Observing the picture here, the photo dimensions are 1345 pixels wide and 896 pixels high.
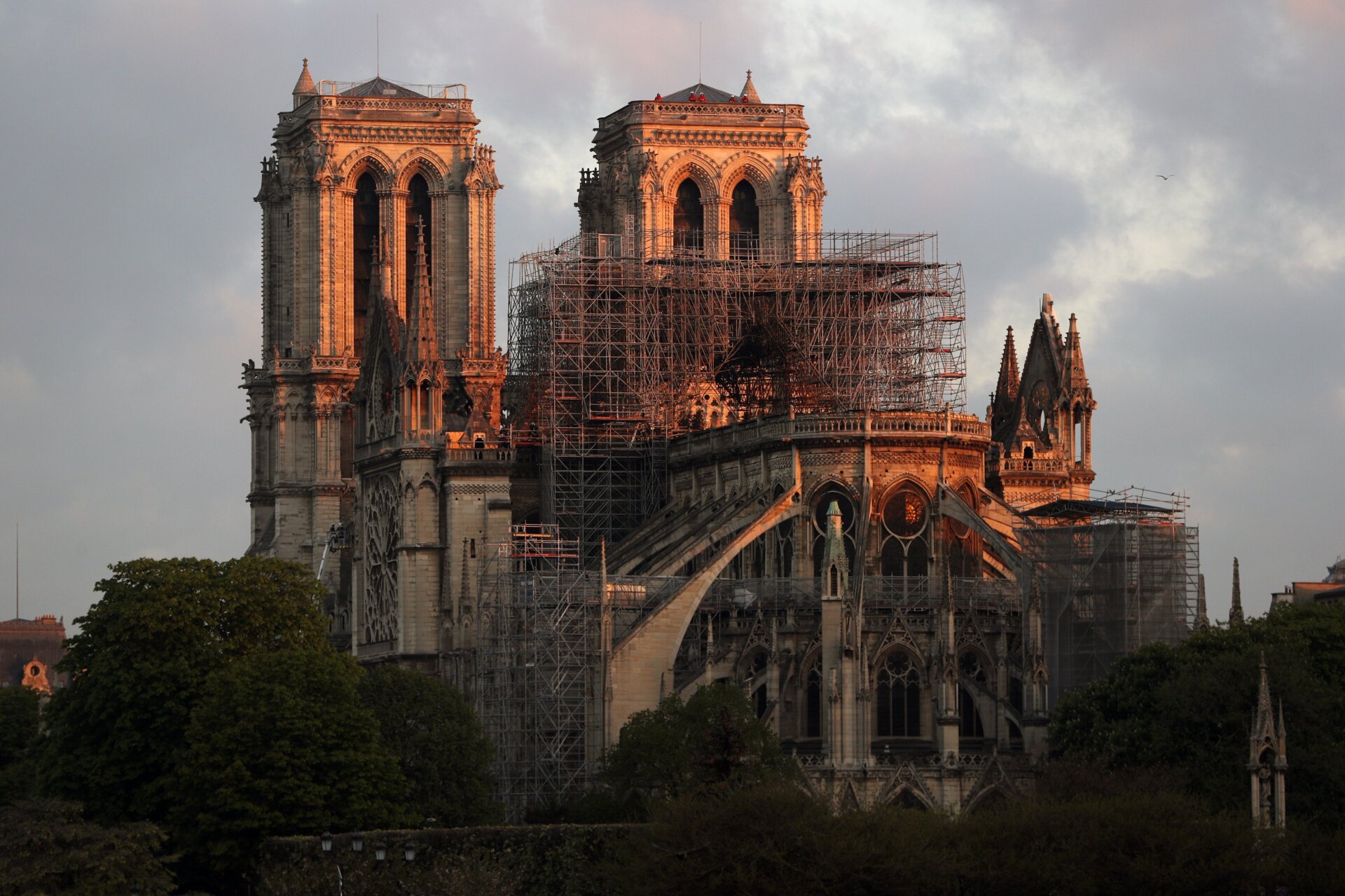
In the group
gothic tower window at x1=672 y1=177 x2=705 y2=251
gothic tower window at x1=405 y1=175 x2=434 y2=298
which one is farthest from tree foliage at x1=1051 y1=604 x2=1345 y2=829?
gothic tower window at x1=405 y1=175 x2=434 y2=298

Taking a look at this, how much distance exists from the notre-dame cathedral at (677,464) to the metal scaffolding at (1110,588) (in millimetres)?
103

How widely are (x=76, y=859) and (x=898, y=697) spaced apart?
31.0 metres

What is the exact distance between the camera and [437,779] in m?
91.7

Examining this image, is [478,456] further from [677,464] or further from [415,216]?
[415,216]

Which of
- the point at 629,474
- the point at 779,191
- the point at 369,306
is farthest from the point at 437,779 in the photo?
the point at 779,191

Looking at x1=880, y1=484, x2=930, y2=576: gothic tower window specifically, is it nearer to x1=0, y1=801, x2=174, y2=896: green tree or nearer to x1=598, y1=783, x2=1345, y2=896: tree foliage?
x1=598, y1=783, x2=1345, y2=896: tree foliage

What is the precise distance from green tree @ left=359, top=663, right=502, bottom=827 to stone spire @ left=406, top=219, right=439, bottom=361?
2200 centimetres

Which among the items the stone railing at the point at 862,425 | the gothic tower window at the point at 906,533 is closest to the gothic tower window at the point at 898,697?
the gothic tower window at the point at 906,533

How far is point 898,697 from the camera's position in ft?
324

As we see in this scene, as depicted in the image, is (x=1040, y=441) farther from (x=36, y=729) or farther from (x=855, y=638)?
(x=36, y=729)

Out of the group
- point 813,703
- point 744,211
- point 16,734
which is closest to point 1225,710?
point 813,703

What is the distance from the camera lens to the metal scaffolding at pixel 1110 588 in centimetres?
9562

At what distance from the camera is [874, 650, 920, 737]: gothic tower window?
9844 centimetres

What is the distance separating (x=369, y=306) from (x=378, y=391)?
4.69m
